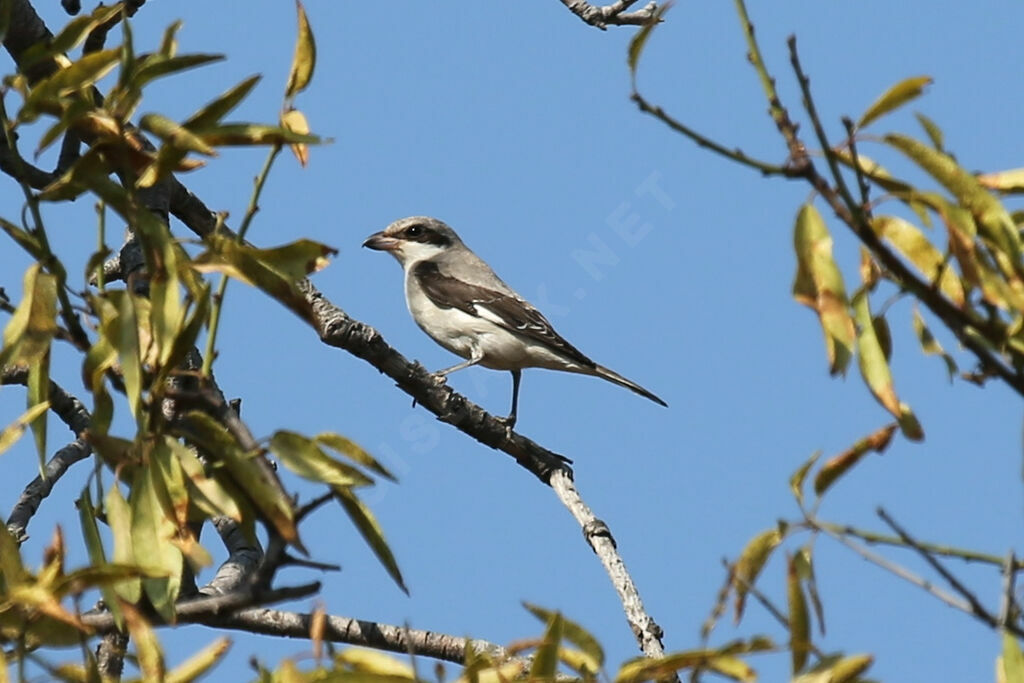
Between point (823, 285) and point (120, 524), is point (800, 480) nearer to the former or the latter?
point (823, 285)

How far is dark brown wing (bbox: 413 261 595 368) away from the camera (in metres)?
9.10

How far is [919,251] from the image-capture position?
91.0 inches

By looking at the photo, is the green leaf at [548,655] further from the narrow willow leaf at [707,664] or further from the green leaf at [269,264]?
the green leaf at [269,264]

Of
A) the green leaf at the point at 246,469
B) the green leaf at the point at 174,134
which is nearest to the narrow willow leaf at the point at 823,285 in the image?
the green leaf at the point at 246,469

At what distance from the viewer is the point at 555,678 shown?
269cm

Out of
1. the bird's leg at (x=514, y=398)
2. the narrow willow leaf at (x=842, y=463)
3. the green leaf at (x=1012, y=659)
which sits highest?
the bird's leg at (x=514, y=398)

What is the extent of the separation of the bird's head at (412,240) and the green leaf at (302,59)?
751 centimetres

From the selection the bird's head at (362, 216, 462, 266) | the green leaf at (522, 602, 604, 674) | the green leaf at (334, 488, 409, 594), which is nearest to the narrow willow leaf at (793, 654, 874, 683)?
the green leaf at (522, 602, 604, 674)

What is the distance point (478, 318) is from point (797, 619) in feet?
22.7

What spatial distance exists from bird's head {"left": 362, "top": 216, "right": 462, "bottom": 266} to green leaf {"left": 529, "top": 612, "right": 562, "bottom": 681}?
25.9ft

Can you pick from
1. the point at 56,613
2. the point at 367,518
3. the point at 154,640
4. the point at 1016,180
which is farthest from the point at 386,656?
the point at 1016,180

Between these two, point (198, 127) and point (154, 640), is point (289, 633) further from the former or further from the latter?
point (198, 127)

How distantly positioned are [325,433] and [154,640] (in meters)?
0.48

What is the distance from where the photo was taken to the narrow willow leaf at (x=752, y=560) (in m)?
2.52
